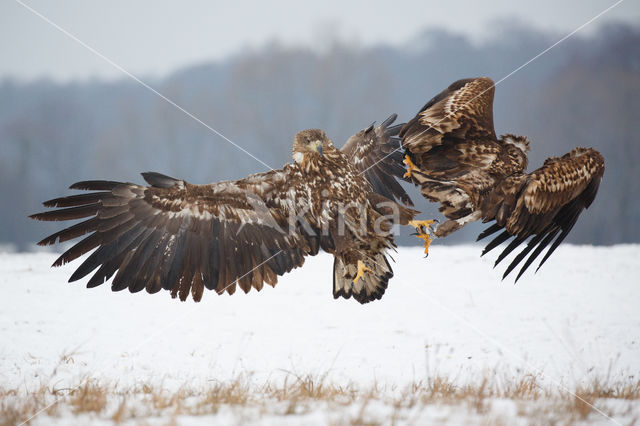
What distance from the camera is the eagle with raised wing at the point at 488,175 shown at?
4.67 metres

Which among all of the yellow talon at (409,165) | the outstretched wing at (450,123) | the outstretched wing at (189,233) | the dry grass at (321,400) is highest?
the outstretched wing at (450,123)

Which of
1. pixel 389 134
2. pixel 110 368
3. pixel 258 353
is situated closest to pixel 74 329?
pixel 110 368

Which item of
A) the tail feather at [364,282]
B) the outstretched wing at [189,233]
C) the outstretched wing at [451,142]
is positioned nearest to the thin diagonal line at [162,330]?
the outstretched wing at [189,233]

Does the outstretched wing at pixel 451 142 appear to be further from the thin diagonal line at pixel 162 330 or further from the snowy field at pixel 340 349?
the snowy field at pixel 340 349

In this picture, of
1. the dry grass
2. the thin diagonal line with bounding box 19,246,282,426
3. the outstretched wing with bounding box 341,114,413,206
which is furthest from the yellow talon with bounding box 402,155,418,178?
the dry grass

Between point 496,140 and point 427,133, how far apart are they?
702 millimetres

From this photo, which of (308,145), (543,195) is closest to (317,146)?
(308,145)

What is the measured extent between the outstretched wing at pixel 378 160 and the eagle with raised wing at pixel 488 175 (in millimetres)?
943

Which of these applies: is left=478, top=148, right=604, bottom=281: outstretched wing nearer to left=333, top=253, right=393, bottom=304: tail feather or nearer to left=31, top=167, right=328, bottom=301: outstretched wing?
left=333, top=253, right=393, bottom=304: tail feather

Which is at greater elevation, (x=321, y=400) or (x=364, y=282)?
(x=364, y=282)

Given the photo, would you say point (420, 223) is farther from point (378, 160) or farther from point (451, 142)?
point (378, 160)

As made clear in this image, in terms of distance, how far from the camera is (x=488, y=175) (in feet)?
16.5

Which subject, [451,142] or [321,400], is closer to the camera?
[321,400]

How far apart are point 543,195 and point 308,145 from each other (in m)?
2.11
